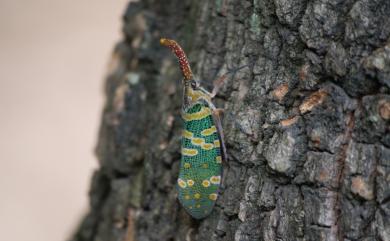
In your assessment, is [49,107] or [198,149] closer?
[198,149]

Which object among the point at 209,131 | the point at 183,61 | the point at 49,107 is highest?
the point at 183,61

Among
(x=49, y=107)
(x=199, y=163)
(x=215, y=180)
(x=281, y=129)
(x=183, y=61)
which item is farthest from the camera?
(x=49, y=107)

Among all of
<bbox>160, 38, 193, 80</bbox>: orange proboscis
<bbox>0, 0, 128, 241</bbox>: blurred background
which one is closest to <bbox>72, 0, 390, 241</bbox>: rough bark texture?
<bbox>160, 38, 193, 80</bbox>: orange proboscis

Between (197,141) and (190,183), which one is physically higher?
(197,141)

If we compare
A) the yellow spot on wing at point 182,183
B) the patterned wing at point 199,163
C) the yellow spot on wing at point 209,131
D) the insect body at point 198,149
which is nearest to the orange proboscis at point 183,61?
the insect body at point 198,149

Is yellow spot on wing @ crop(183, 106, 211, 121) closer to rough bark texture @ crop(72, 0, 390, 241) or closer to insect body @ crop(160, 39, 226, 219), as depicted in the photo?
insect body @ crop(160, 39, 226, 219)

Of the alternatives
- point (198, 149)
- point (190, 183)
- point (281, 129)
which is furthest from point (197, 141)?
point (281, 129)

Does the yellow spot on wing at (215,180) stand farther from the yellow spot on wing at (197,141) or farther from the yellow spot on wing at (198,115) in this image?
the yellow spot on wing at (198,115)

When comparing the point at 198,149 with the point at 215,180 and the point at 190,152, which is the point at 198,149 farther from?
the point at 215,180

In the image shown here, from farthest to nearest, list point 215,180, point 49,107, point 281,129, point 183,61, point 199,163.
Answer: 1. point 49,107
2. point 183,61
3. point 199,163
4. point 215,180
5. point 281,129
